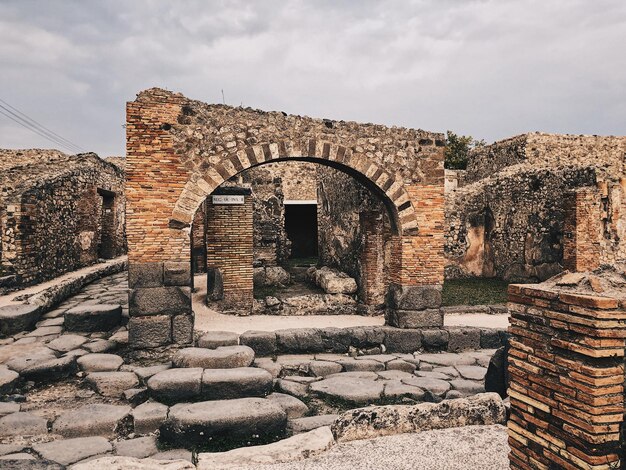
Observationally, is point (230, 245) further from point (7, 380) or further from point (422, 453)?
point (422, 453)

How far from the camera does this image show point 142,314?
6480mm

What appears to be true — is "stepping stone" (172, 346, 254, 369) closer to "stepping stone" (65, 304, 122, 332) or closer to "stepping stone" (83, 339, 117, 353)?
"stepping stone" (83, 339, 117, 353)

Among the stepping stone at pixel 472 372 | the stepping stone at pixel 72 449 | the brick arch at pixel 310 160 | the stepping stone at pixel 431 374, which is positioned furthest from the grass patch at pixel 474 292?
the stepping stone at pixel 72 449

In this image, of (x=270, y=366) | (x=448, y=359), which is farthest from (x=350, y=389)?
(x=448, y=359)

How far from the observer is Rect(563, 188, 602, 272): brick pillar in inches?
412

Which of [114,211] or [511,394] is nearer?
[511,394]

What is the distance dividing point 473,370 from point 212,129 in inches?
215

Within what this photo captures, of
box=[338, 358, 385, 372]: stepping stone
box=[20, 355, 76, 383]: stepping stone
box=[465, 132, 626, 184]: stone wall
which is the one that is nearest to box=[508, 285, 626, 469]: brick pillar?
box=[338, 358, 385, 372]: stepping stone

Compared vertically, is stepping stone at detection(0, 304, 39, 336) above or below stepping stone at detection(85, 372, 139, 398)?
above

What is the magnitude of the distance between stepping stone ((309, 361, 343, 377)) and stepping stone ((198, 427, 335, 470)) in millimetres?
2744

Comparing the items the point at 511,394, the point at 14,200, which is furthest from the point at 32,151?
the point at 511,394

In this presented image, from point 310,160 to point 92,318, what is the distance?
4.61m

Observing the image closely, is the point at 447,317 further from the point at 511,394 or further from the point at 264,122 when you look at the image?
the point at 511,394

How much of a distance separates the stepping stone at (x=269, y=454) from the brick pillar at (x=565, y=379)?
1.41 metres
